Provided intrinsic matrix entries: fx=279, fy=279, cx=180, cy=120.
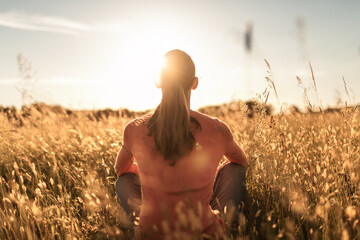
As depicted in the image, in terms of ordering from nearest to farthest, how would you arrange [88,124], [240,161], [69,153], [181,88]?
[181,88] < [240,161] < [69,153] < [88,124]

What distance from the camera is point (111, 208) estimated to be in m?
1.94

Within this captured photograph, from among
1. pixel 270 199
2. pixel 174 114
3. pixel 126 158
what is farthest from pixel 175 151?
pixel 270 199

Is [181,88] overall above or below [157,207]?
above

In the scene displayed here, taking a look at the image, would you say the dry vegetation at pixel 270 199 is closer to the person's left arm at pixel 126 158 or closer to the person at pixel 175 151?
the person's left arm at pixel 126 158

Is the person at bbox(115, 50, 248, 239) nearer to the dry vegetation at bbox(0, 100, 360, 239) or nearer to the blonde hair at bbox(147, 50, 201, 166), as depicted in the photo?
the blonde hair at bbox(147, 50, 201, 166)

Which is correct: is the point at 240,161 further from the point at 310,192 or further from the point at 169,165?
the point at 169,165

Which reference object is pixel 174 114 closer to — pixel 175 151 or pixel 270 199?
pixel 175 151

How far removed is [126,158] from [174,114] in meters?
0.68

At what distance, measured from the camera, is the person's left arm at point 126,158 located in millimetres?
1900

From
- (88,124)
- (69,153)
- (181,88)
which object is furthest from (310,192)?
(88,124)

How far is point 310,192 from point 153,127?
→ 1.27m

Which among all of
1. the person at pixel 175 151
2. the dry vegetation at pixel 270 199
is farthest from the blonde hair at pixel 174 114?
the dry vegetation at pixel 270 199

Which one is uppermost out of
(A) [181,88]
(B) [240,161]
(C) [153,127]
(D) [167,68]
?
(D) [167,68]

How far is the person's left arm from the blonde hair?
22cm
